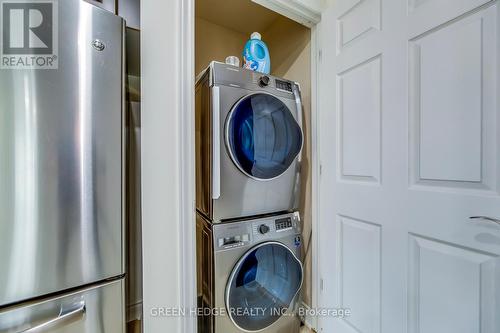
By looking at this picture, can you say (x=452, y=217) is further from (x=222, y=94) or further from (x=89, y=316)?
(x=89, y=316)

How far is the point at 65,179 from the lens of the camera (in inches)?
27.5

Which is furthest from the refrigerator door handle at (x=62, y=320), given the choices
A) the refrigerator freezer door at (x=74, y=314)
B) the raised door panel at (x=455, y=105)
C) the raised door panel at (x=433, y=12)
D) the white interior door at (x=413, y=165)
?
the raised door panel at (x=433, y=12)

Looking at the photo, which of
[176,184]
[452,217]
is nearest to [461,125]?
[452,217]

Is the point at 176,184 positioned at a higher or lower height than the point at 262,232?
higher

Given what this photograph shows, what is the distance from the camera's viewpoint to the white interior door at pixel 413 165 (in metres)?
0.71

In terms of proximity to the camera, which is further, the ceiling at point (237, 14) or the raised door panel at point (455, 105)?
the ceiling at point (237, 14)

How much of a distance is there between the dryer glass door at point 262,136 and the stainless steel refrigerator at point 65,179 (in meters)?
0.58

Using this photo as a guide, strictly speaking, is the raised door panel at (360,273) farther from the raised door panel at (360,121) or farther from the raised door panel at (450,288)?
the raised door panel at (360,121)

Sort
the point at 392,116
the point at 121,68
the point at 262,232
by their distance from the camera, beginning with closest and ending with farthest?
the point at 121,68 → the point at 392,116 → the point at 262,232

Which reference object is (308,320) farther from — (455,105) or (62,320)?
(455,105)

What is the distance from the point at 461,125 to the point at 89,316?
162 cm

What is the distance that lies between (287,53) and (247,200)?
4.65 feet

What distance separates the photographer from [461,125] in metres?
0.76
